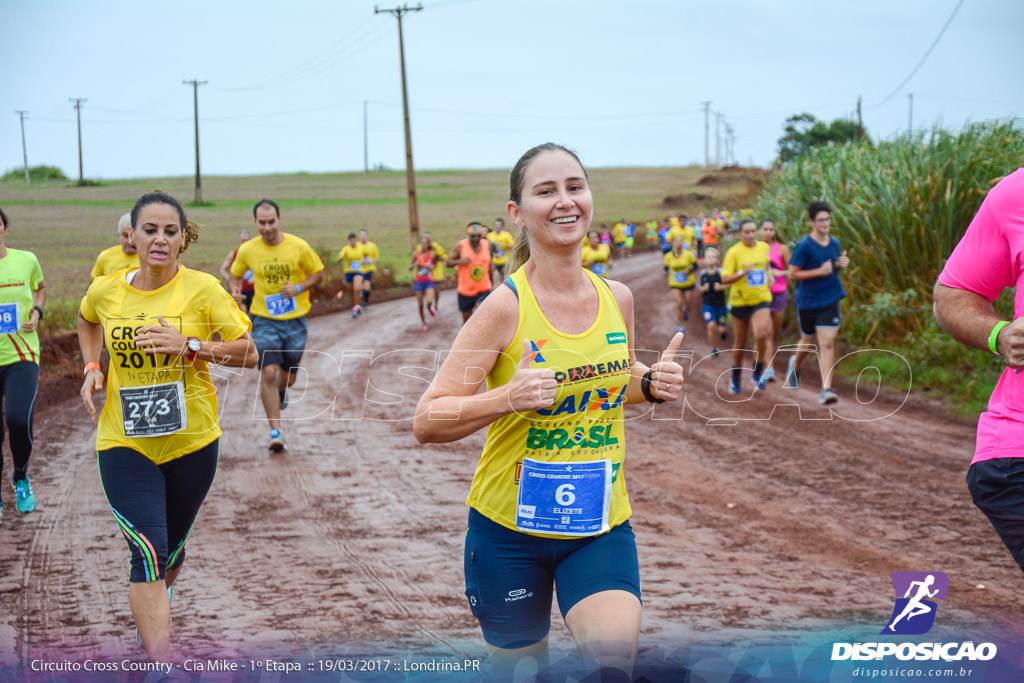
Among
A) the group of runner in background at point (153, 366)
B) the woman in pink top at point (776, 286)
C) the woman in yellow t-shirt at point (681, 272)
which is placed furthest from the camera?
the woman in yellow t-shirt at point (681, 272)

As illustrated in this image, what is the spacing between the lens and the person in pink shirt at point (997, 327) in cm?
255

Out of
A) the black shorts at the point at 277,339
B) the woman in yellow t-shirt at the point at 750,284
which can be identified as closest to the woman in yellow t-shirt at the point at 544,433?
the black shorts at the point at 277,339

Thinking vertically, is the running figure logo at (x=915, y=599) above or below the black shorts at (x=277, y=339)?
below

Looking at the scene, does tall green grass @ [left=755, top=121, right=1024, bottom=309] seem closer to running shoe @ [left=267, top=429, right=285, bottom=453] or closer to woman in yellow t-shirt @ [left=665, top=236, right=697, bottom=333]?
woman in yellow t-shirt @ [left=665, top=236, right=697, bottom=333]

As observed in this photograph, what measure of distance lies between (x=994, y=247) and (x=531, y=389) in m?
1.47

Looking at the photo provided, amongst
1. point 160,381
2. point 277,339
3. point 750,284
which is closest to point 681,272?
point 750,284

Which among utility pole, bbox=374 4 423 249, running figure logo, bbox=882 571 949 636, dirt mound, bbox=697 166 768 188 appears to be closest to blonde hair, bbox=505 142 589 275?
running figure logo, bbox=882 571 949 636

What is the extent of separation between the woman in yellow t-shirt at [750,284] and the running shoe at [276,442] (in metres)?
5.74

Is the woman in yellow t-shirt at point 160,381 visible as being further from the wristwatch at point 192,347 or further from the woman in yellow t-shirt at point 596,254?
the woman in yellow t-shirt at point 596,254

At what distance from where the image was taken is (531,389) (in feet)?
8.47

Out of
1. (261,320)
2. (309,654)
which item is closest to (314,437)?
(261,320)

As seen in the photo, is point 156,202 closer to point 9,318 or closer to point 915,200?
point 9,318

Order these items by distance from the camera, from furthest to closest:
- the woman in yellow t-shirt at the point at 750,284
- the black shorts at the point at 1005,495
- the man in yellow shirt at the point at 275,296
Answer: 1. the woman in yellow t-shirt at the point at 750,284
2. the man in yellow shirt at the point at 275,296
3. the black shorts at the point at 1005,495

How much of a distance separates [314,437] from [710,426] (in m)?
4.22
